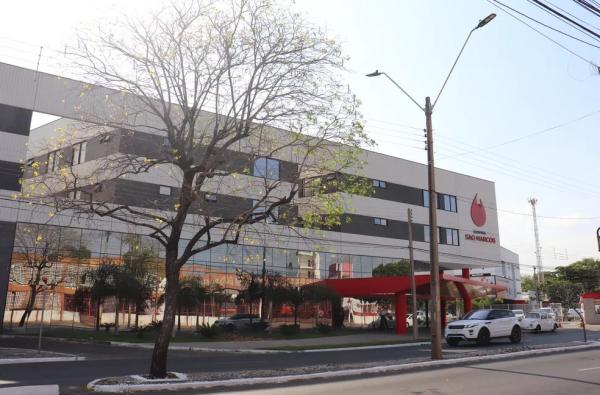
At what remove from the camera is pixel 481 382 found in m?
12.1

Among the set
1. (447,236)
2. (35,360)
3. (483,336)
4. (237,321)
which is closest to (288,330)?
(237,321)

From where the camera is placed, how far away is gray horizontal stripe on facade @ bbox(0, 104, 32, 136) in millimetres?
27125

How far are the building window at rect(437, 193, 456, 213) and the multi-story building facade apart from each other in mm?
94

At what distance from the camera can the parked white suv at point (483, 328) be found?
80.8 feet

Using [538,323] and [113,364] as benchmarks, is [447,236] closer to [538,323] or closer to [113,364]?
[538,323]

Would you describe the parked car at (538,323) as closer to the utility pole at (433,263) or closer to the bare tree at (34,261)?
the utility pole at (433,263)

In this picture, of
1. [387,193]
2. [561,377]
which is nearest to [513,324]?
[561,377]

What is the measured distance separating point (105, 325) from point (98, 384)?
18.9 metres

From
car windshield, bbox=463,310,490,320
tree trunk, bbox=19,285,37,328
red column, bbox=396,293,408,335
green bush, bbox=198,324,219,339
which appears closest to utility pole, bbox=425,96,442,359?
car windshield, bbox=463,310,490,320

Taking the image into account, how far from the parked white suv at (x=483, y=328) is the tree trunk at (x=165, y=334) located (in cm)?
1587

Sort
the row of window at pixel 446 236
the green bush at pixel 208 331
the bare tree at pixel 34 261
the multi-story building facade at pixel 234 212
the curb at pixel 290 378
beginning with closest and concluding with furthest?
the curb at pixel 290 378 < the multi-story building facade at pixel 234 212 < the bare tree at pixel 34 261 < the green bush at pixel 208 331 < the row of window at pixel 446 236

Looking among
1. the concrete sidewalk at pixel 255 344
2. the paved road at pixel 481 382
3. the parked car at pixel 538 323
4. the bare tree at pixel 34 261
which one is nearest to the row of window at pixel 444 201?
the parked car at pixel 538 323

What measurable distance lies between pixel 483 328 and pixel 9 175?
24.1 m

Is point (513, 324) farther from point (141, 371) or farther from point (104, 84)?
point (104, 84)
